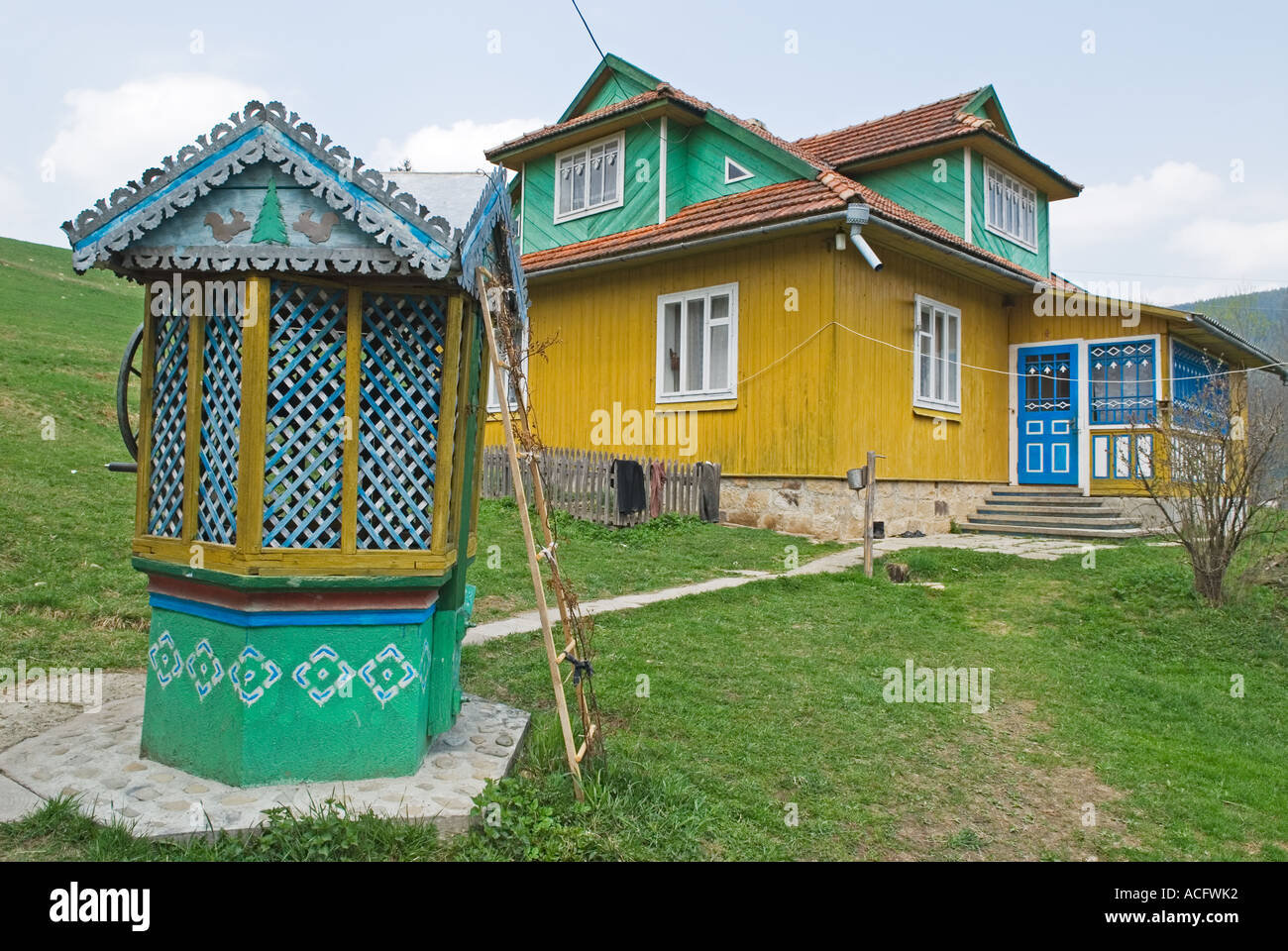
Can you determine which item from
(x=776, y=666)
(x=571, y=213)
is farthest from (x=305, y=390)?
(x=571, y=213)

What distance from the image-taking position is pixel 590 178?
1627 cm

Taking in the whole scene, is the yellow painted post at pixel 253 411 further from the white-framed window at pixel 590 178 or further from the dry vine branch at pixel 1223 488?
the white-framed window at pixel 590 178

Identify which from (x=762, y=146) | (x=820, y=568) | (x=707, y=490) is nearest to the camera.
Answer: (x=820, y=568)

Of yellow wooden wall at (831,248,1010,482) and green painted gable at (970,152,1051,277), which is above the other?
green painted gable at (970,152,1051,277)

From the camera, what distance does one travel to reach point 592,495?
41.6ft

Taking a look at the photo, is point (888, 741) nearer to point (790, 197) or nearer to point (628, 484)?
point (628, 484)

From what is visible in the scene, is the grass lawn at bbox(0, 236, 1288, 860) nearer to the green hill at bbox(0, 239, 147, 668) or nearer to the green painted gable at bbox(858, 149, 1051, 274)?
the green hill at bbox(0, 239, 147, 668)

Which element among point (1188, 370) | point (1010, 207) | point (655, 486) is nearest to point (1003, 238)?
point (1010, 207)

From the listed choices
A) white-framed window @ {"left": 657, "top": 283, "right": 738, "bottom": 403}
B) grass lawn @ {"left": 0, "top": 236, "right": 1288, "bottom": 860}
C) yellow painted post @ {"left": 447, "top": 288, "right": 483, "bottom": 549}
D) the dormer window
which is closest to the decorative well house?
yellow painted post @ {"left": 447, "top": 288, "right": 483, "bottom": 549}

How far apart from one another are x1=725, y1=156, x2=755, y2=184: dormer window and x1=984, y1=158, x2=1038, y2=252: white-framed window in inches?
177

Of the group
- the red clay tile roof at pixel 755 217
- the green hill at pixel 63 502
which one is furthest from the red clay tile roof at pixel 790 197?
the green hill at pixel 63 502

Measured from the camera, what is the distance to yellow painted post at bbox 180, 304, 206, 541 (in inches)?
165

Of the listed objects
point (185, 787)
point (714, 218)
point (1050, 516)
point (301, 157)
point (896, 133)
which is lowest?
point (185, 787)

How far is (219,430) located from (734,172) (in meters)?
11.9
